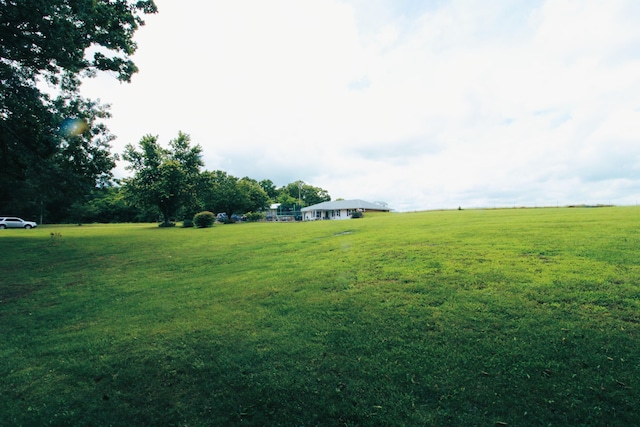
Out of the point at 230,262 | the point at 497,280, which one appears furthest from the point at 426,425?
the point at 230,262

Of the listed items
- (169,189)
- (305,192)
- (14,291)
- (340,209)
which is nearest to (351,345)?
A: (14,291)

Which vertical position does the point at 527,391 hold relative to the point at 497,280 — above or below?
below

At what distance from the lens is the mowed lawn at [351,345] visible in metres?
3.72

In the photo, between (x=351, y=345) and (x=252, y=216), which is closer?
(x=351, y=345)

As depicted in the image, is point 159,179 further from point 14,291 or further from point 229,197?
point 14,291

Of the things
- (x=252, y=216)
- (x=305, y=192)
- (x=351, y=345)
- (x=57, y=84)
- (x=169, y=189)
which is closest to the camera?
(x=351, y=345)

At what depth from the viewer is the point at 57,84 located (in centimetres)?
1820

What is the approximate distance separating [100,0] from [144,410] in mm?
18828

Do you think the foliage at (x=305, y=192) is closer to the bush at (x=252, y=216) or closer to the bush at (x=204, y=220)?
the bush at (x=252, y=216)

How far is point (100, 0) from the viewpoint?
14844 millimetres

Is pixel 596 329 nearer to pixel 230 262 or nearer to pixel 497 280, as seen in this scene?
pixel 497 280

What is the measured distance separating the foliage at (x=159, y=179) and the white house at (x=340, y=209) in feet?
100

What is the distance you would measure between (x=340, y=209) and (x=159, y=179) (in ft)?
128

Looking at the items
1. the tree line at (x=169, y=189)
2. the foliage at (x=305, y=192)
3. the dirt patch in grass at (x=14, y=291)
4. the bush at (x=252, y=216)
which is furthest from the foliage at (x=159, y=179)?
the foliage at (x=305, y=192)
